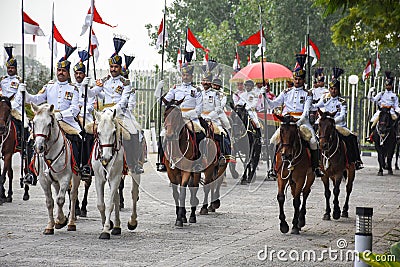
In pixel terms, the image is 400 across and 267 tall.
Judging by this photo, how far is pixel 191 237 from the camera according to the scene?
12742 mm

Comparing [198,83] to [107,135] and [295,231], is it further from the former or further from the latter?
[107,135]

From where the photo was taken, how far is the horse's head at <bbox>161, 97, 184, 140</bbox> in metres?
13.4

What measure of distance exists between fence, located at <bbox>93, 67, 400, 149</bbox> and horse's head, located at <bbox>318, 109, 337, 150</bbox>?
102 inches

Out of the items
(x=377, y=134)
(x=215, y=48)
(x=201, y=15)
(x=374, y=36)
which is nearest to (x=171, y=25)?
(x=201, y=15)

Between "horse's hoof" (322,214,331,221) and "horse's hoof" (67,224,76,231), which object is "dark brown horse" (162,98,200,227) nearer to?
"horse's hoof" (67,224,76,231)

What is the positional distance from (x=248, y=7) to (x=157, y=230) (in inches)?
1068

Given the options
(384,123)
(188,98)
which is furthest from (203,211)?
(384,123)

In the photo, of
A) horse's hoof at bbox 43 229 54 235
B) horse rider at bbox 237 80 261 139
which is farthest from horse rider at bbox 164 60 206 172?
horse rider at bbox 237 80 261 139

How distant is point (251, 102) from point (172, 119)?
8.43 meters

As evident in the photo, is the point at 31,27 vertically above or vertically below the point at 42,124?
above

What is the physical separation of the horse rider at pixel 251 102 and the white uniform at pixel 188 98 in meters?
6.27

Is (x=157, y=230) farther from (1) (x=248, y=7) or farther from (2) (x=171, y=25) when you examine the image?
(2) (x=171, y=25)

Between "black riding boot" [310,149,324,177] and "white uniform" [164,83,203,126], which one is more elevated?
"white uniform" [164,83,203,126]

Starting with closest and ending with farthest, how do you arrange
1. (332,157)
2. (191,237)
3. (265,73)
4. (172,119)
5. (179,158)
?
(191,237) → (172,119) → (179,158) → (332,157) → (265,73)
